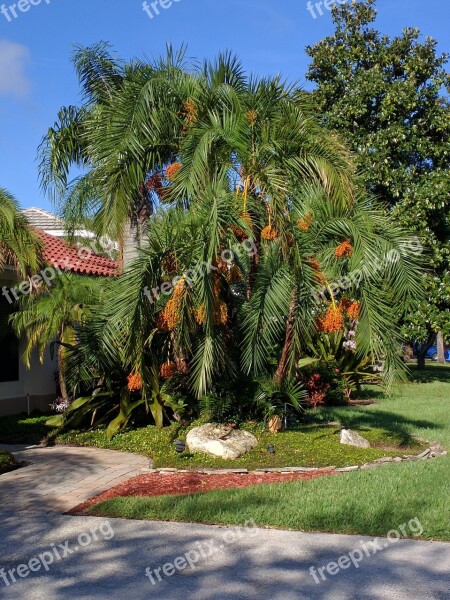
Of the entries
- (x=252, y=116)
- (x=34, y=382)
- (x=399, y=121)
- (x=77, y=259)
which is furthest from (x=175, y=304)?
(x=399, y=121)

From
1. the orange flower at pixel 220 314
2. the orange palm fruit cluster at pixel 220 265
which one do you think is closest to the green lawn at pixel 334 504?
the orange flower at pixel 220 314

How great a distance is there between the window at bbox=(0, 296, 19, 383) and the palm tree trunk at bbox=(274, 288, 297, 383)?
5846 millimetres

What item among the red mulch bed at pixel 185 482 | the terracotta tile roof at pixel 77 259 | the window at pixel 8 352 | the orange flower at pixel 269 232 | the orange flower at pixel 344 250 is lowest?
the red mulch bed at pixel 185 482

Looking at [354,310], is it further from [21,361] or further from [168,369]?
[21,361]

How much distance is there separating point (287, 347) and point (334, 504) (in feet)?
12.3

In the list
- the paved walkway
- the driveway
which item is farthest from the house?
the driveway

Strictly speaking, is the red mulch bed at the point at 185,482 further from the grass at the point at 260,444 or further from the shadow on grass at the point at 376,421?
the shadow on grass at the point at 376,421

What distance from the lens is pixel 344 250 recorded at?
9945 mm

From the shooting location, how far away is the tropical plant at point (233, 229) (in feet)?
31.0

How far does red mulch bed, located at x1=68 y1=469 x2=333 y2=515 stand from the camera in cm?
789

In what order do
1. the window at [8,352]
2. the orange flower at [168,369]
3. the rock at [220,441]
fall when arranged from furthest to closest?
the window at [8,352] < the orange flower at [168,369] < the rock at [220,441]

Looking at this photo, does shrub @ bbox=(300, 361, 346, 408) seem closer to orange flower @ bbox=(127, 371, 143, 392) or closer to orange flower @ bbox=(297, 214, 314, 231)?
orange flower @ bbox=(127, 371, 143, 392)

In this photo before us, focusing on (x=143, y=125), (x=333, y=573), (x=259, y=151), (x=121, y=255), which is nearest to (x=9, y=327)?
(x=121, y=255)

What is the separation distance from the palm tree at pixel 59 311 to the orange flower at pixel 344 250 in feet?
14.3
